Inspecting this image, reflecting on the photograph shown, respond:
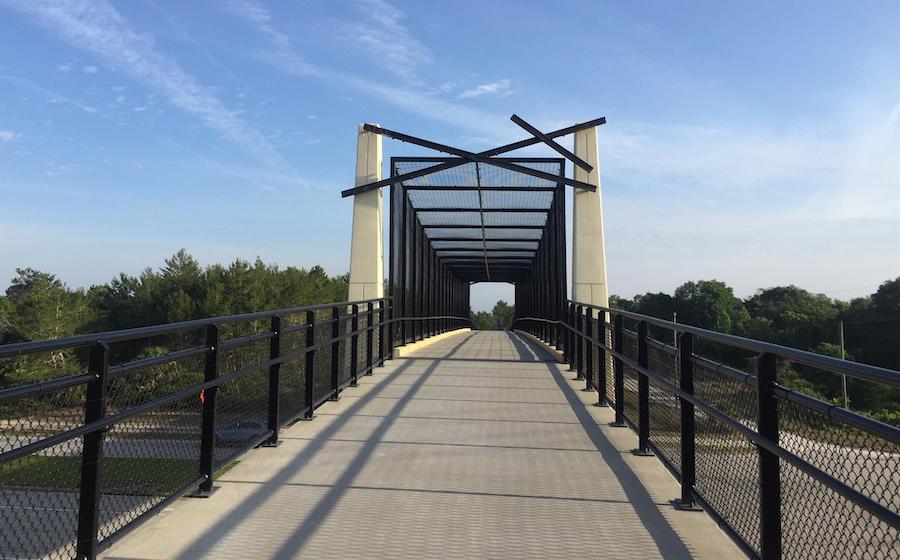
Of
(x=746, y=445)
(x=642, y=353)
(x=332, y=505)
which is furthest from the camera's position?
(x=642, y=353)

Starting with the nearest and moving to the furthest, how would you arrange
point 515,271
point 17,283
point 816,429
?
point 816,429 → point 515,271 → point 17,283

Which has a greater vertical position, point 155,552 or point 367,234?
point 367,234

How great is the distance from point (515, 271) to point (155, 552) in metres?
29.5

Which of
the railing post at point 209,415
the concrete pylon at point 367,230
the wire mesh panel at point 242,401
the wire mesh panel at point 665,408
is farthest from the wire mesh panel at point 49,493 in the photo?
the concrete pylon at point 367,230

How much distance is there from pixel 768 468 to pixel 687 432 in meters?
0.99

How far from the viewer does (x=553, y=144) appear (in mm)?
12109

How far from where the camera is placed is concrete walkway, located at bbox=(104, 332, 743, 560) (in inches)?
112

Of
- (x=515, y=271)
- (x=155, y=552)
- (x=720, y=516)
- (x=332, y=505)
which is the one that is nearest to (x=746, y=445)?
(x=720, y=516)

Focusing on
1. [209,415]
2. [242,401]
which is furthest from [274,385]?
[209,415]

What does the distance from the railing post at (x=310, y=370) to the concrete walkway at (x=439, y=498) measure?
229 mm

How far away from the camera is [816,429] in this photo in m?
2.08

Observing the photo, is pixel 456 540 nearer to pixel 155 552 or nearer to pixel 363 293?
pixel 155 552

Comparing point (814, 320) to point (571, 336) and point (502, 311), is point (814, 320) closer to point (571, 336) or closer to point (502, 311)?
point (571, 336)

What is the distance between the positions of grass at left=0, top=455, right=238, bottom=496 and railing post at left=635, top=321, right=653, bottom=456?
2929 mm
